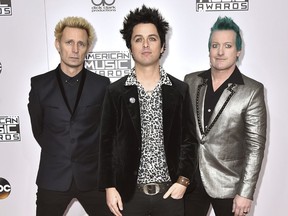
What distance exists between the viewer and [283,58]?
313 cm

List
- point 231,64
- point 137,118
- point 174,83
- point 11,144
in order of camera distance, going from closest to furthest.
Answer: point 137,118 < point 174,83 < point 231,64 < point 11,144

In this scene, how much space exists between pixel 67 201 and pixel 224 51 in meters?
1.63

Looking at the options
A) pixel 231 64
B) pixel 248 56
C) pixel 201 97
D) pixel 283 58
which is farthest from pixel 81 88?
pixel 283 58

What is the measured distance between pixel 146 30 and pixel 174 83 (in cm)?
39

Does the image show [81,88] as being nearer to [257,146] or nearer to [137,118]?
[137,118]

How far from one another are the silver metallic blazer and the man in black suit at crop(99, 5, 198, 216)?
20 centimetres

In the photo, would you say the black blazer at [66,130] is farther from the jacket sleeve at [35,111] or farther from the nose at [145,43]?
the nose at [145,43]

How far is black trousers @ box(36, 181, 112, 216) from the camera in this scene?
254 centimetres

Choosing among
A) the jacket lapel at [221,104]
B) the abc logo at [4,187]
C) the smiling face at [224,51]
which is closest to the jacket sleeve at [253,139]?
the jacket lapel at [221,104]

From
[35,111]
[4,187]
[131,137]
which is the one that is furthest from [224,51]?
[4,187]

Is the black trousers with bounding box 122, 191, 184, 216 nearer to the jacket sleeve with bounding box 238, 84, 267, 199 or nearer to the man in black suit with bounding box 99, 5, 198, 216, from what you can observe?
the man in black suit with bounding box 99, 5, 198, 216

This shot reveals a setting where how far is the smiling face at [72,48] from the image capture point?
2500 millimetres

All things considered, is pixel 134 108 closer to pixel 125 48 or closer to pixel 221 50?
pixel 221 50

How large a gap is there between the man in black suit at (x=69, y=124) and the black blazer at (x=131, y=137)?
43cm
